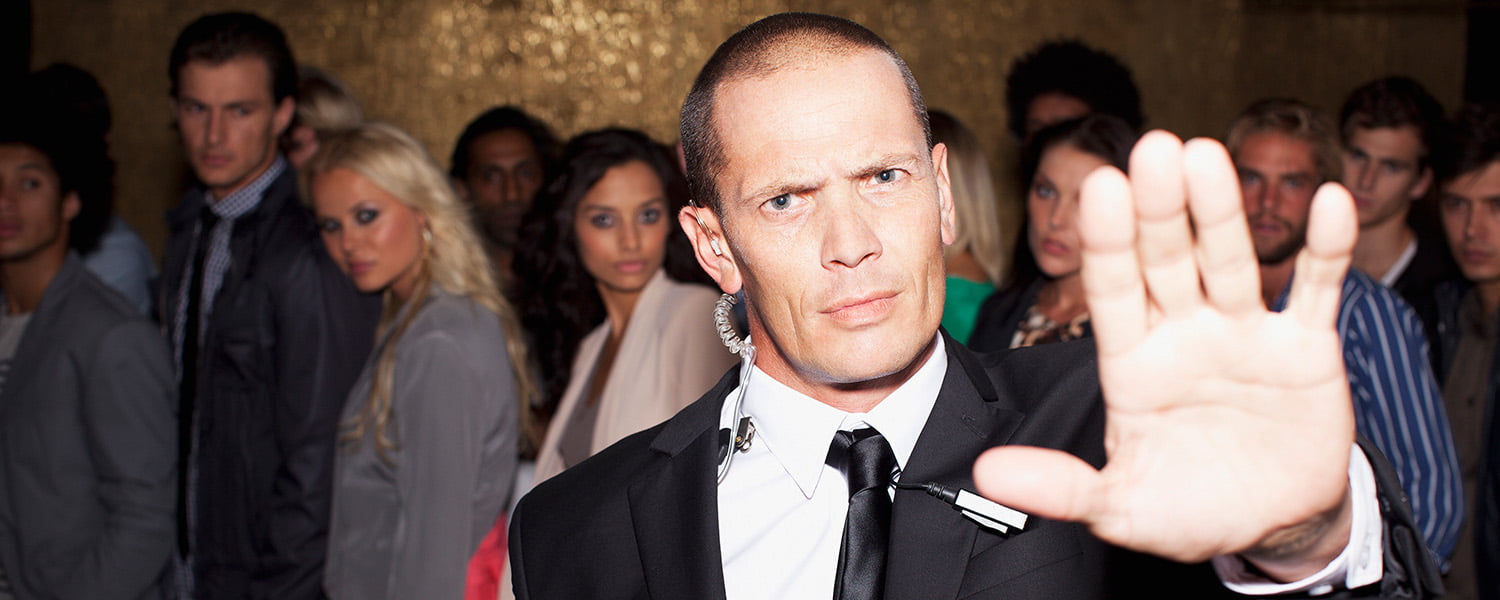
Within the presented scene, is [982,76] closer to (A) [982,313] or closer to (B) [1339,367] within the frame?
(A) [982,313]

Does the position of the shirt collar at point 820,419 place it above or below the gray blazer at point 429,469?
above

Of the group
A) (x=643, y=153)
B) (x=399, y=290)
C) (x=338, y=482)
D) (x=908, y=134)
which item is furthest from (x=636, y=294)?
(x=908, y=134)

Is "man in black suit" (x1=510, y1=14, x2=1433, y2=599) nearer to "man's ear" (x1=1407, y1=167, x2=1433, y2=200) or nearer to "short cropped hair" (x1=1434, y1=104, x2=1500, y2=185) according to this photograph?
"short cropped hair" (x1=1434, y1=104, x2=1500, y2=185)

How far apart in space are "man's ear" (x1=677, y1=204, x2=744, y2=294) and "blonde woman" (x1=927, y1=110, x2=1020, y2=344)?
175 cm

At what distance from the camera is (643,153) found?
2.98 m

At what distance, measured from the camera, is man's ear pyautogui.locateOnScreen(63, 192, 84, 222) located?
321 centimetres

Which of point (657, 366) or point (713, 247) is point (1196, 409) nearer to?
point (713, 247)

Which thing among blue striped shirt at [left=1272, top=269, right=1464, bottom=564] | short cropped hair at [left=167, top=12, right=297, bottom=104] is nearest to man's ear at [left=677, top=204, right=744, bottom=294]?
blue striped shirt at [left=1272, top=269, right=1464, bottom=564]

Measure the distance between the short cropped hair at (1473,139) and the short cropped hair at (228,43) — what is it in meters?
3.27

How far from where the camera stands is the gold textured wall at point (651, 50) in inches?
222

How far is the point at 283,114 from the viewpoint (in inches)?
131

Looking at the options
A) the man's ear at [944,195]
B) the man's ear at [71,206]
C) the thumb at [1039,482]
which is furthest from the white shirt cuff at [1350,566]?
the man's ear at [71,206]

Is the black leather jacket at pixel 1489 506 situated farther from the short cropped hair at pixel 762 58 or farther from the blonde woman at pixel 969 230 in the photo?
the short cropped hair at pixel 762 58

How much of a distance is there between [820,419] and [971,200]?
2025 millimetres
